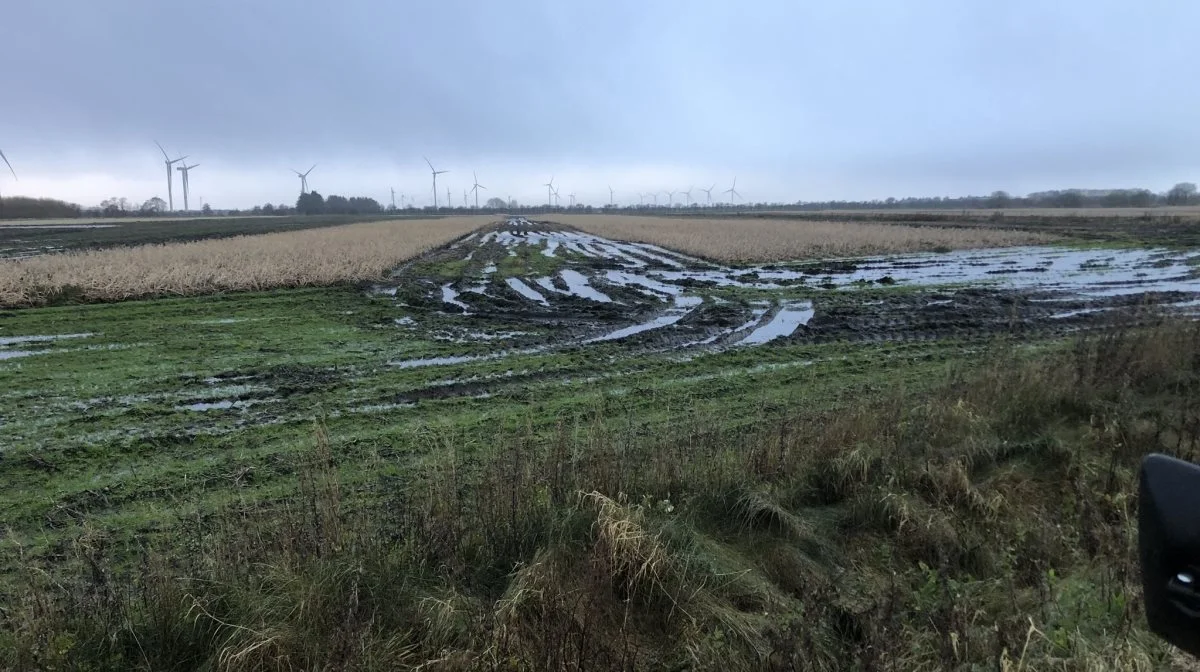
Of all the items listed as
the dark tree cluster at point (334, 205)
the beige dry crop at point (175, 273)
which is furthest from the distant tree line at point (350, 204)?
the beige dry crop at point (175, 273)

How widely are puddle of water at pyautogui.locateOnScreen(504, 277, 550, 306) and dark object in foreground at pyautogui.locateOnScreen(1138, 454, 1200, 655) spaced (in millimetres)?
17100

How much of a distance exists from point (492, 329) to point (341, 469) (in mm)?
8166

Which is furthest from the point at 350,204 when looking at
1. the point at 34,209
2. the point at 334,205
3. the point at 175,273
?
the point at 175,273

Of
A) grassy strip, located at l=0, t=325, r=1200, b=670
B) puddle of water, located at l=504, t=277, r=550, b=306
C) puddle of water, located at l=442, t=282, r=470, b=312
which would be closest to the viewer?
grassy strip, located at l=0, t=325, r=1200, b=670

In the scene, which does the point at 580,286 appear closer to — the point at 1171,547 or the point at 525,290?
the point at 525,290

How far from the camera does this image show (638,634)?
3682mm

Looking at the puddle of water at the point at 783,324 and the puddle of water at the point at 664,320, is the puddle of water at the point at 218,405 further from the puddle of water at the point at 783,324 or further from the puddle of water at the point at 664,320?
the puddle of water at the point at 783,324

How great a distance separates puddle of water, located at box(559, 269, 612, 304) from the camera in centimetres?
1991

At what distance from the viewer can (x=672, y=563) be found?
4.08 meters

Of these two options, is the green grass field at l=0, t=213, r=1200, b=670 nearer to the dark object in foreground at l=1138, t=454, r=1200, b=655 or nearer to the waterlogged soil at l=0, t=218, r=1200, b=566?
the waterlogged soil at l=0, t=218, r=1200, b=566

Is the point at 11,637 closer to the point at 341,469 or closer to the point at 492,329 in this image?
the point at 341,469

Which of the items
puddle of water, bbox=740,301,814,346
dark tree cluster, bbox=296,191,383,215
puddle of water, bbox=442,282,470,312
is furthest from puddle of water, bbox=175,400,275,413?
dark tree cluster, bbox=296,191,383,215

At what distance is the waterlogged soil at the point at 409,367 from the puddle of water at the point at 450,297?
0.19 m

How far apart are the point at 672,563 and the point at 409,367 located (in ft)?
26.5
